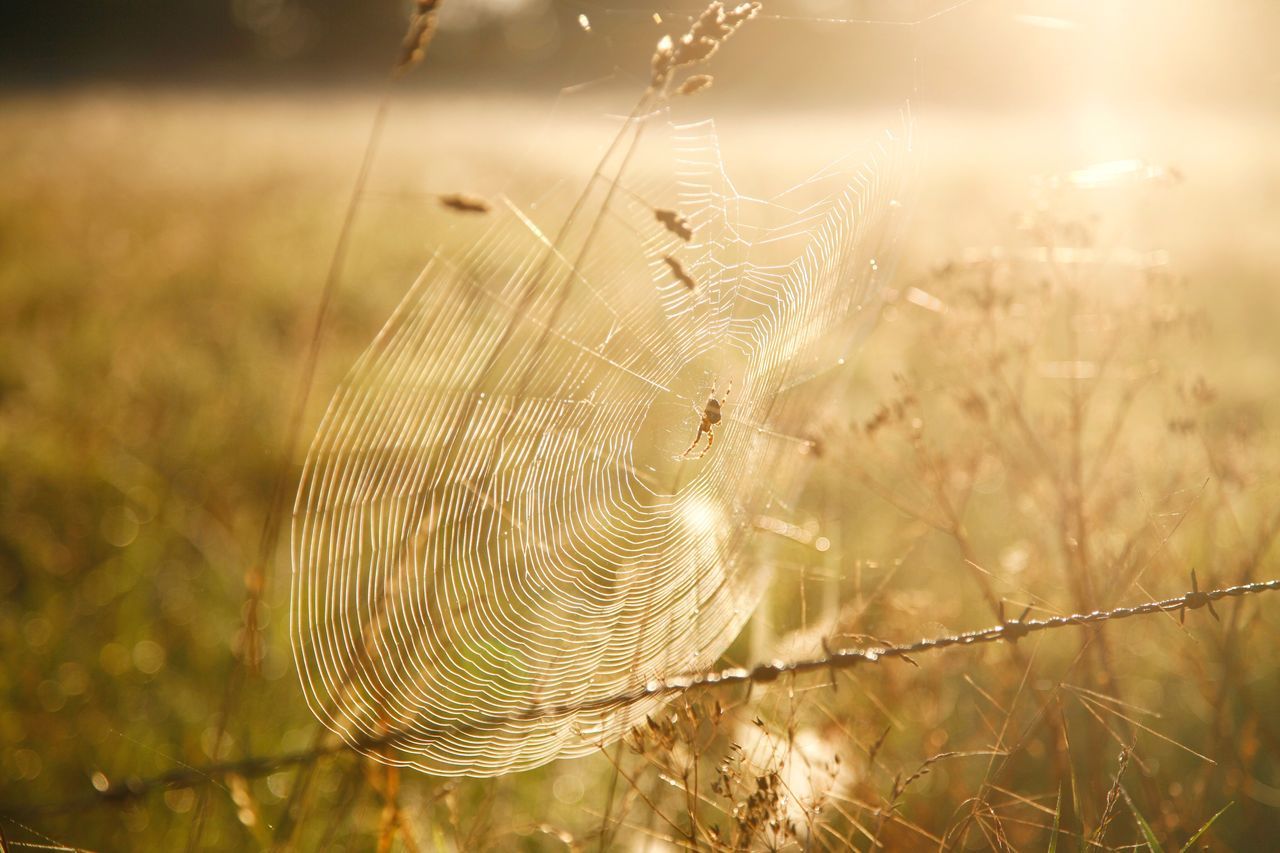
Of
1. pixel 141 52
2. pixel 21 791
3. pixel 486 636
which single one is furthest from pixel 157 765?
pixel 141 52

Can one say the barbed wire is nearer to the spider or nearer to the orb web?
the orb web

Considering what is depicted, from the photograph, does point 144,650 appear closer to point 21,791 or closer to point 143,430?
point 21,791

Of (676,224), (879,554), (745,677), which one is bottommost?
(879,554)

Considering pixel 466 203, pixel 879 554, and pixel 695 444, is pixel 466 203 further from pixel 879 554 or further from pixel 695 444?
pixel 879 554

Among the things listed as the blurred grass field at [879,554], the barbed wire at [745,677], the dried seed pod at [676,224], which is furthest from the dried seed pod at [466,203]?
the barbed wire at [745,677]

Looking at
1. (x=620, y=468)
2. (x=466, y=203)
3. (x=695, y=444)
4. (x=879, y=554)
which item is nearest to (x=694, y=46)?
(x=466, y=203)
